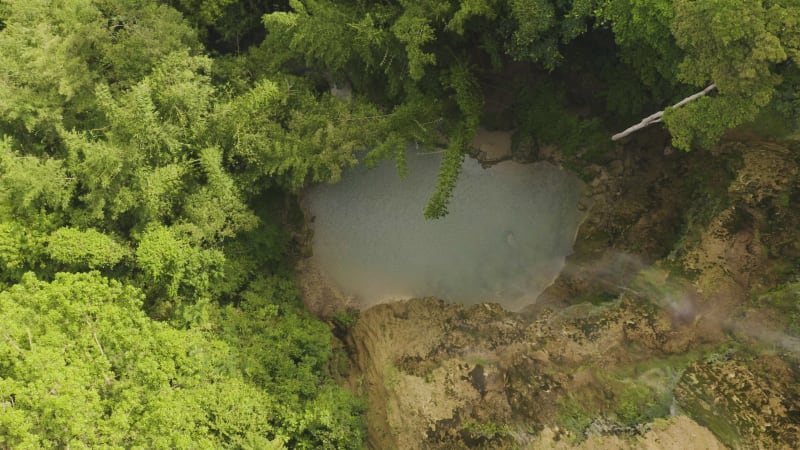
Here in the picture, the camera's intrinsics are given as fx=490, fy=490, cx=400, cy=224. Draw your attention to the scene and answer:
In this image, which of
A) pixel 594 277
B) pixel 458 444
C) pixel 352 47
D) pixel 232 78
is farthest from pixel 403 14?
pixel 458 444

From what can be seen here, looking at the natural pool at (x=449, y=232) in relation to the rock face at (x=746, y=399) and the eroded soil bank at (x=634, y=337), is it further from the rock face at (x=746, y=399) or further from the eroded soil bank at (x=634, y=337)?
the rock face at (x=746, y=399)

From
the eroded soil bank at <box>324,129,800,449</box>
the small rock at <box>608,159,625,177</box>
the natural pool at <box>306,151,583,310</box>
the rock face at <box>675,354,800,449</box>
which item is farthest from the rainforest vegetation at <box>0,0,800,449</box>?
the rock face at <box>675,354,800,449</box>

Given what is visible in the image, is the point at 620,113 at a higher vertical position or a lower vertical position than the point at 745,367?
higher

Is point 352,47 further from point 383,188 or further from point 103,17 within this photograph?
point 103,17

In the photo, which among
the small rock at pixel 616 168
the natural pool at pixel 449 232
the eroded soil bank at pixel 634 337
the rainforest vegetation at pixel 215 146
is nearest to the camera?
the rainforest vegetation at pixel 215 146

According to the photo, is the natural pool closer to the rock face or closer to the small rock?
the small rock

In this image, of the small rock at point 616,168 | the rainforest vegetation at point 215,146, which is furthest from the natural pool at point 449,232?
the rainforest vegetation at point 215,146

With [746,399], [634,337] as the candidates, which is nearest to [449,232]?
[634,337]

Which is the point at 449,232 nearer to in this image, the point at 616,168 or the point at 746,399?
the point at 616,168
